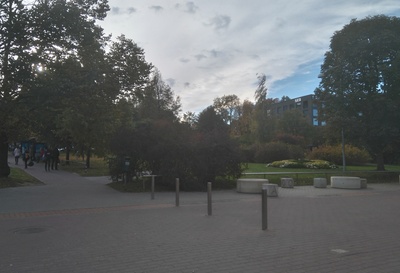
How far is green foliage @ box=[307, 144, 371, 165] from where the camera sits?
37.8m

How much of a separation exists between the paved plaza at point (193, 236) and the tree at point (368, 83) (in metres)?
10.8

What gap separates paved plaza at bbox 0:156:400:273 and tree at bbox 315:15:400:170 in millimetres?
10807

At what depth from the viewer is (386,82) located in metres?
23.2

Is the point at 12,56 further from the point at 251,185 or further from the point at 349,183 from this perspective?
the point at 349,183

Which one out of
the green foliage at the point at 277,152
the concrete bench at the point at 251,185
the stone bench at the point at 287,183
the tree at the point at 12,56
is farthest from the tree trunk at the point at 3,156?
the green foliage at the point at 277,152

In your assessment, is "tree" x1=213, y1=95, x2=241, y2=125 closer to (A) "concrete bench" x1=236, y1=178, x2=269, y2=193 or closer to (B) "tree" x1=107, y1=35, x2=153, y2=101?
(B) "tree" x1=107, y1=35, x2=153, y2=101

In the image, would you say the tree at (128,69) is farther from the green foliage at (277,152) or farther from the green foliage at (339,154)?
the green foliage at (339,154)

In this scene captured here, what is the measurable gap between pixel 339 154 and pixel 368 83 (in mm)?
15460

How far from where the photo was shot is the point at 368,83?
77.1 ft

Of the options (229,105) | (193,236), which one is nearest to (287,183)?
(193,236)

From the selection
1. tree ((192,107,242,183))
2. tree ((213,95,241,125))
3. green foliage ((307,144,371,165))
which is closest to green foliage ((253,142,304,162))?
green foliage ((307,144,371,165))

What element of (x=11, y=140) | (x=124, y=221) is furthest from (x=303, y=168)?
(x=124, y=221)

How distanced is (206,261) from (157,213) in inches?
184

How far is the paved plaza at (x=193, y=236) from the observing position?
539 centimetres
